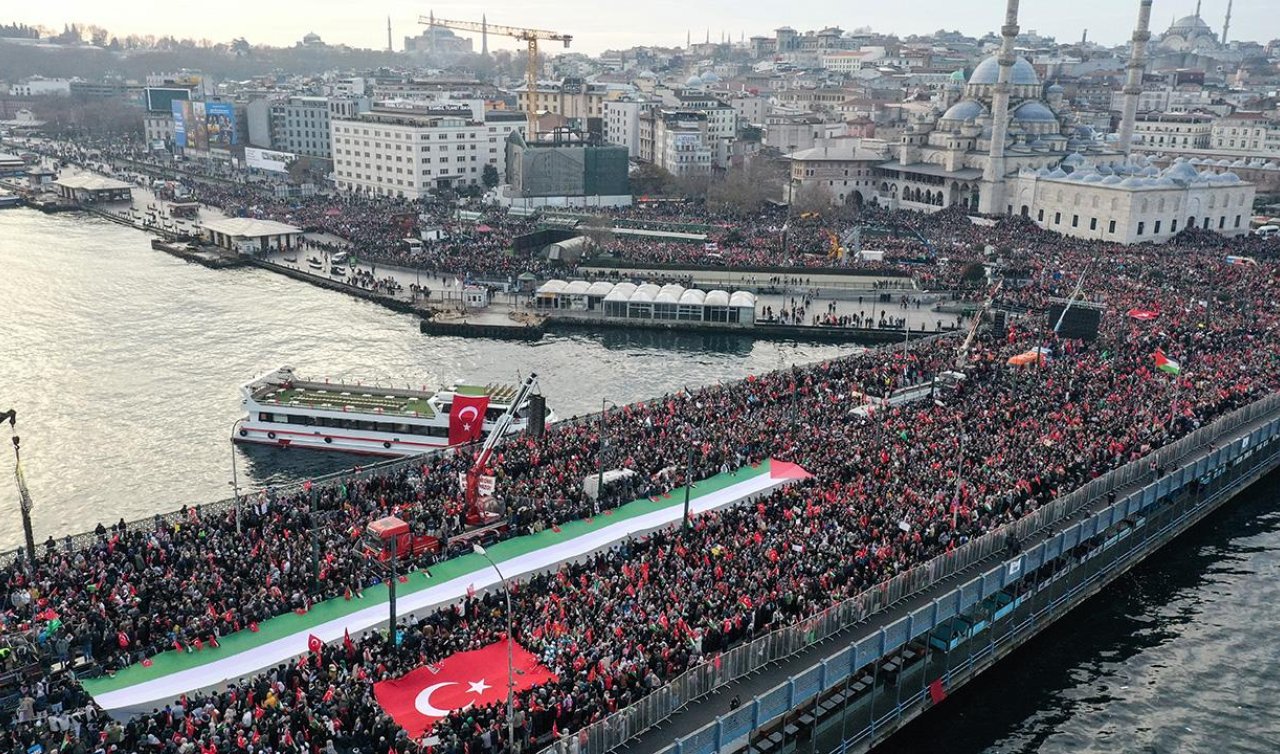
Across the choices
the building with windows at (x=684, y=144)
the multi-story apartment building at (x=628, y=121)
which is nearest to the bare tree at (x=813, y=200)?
the building with windows at (x=684, y=144)

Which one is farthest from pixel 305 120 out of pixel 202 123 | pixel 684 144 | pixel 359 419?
pixel 359 419

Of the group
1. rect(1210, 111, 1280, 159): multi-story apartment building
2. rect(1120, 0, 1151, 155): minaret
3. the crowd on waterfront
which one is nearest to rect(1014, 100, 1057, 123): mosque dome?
rect(1120, 0, 1151, 155): minaret

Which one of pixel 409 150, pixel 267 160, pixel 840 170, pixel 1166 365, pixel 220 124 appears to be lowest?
pixel 1166 365

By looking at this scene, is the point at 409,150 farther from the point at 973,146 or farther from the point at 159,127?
the point at 159,127

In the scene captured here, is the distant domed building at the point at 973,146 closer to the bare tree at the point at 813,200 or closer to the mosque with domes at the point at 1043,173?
the mosque with domes at the point at 1043,173

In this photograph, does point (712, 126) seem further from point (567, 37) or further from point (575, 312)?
point (575, 312)
